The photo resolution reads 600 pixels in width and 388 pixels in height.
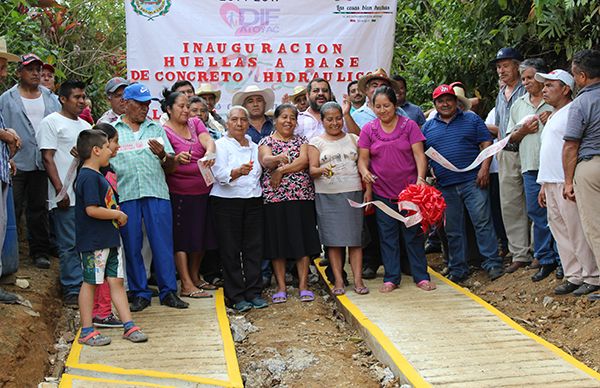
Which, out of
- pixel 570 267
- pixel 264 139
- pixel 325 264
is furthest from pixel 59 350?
pixel 570 267

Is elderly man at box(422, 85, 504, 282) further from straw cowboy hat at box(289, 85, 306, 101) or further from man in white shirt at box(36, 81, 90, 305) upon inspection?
man in white shirt at box(36, 81, 90, 305)

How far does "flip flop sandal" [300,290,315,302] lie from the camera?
662 cm

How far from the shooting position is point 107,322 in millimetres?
5668

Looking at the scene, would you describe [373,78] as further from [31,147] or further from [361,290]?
[31,147]

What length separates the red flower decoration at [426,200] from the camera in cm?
636

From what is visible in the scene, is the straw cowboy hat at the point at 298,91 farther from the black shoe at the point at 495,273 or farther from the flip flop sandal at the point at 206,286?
the black shoe at the point at 495,273

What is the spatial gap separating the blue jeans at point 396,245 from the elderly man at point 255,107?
4.37 feet

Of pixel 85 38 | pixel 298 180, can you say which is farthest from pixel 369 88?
pixel 85 38

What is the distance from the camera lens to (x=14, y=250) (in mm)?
6129

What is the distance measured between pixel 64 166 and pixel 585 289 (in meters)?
4.56

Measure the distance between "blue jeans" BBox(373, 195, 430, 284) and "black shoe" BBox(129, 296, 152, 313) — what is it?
2.17 meters

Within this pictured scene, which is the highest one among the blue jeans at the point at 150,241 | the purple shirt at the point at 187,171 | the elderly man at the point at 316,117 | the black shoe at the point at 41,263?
the elderly man at the point at 316,117

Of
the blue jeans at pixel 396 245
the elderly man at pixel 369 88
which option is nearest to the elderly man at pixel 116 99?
the elderly man at pixel 369 88

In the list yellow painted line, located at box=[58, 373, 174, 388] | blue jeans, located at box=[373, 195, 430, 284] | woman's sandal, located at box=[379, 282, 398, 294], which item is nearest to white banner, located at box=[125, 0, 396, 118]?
blue jeans, located at box=[373, 195, 430, 284]
